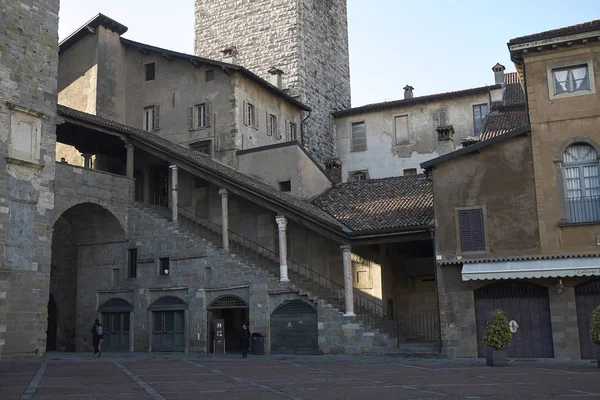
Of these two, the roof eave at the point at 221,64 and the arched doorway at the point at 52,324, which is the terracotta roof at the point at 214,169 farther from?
the arched doorway at the point at 52,324

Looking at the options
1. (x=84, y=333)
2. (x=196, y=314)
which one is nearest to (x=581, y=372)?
(x=196, y=314)

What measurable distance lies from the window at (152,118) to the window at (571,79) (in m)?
19.6

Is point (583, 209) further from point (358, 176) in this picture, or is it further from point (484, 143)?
point (358, 176)

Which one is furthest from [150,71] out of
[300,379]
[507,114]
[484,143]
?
[300,379]

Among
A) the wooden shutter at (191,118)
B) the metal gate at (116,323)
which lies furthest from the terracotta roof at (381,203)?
the metal gate at (116,323)

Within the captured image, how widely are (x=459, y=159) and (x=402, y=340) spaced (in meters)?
7.27

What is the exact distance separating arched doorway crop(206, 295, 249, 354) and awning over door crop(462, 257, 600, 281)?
335 inches

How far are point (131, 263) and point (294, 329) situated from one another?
26.6 ft

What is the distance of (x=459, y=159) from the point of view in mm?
22453

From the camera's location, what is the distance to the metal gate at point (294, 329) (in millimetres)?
24156

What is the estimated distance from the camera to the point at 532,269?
20.7m

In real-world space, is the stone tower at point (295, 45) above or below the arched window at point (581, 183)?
above

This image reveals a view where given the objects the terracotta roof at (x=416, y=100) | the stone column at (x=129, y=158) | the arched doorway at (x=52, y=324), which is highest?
the terracotta roof at (x=416, y=100)

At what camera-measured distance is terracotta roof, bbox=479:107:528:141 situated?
2805 centimetres
